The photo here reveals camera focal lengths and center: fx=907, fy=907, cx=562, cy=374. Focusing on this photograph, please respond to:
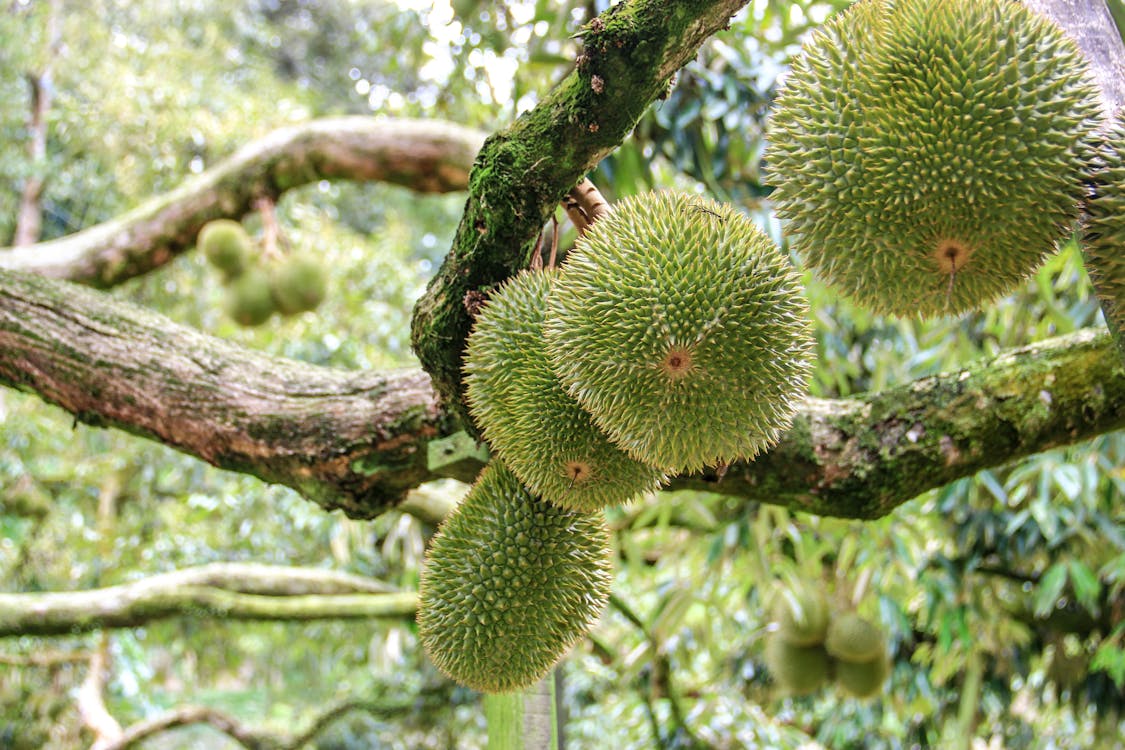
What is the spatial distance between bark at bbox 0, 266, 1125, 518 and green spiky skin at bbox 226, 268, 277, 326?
1.70 metres

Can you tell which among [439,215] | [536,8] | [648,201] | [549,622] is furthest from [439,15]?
[439,215]

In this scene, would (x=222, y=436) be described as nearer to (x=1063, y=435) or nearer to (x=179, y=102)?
(x=1063, y=435)

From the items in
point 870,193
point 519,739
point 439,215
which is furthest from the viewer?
point 439,215

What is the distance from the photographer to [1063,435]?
1.43 metres

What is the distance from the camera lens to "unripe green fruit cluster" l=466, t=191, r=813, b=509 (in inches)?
40.9

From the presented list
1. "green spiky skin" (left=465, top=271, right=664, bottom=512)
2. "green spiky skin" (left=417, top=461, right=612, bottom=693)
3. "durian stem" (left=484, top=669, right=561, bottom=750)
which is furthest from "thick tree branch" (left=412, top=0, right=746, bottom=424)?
"durian stem" (left=484, top=669, right=561, bottom=750)

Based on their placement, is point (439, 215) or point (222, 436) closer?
point (222, 436)

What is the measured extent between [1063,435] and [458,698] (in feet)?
9.45

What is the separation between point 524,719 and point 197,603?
5.03ft

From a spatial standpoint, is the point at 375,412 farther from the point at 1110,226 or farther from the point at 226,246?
the point at 226,246

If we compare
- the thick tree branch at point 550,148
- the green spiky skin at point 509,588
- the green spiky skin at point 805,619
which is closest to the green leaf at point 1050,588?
the green spiky skin at point 805,619

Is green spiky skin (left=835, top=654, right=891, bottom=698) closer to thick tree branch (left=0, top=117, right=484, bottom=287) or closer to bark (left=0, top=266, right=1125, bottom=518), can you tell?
bark (left=0, top=266, right=1125, bottom=518)

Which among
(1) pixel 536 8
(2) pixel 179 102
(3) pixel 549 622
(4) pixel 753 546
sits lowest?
(3) pixel 549 622

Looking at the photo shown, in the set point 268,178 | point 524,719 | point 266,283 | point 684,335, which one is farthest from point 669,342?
point 266,283
